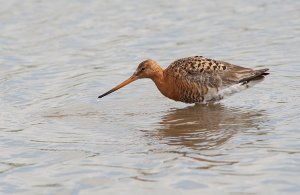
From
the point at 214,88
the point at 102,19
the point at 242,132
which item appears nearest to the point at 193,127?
the point at 242,132

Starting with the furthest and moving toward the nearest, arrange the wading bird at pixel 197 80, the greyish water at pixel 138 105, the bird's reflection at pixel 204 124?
the wading bird at pixel 197 80, the bird's reflection at pixel 204 124, the greyish water at pixel 138 105

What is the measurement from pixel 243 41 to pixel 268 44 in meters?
0.56

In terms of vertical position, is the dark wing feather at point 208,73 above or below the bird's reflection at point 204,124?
above

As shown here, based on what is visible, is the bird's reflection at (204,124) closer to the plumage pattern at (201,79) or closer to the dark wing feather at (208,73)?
the plumage pattern at (201,79)

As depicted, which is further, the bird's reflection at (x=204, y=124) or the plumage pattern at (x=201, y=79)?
the plumage pattern at (x=201, y=79)

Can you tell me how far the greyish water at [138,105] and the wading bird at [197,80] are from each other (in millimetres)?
200

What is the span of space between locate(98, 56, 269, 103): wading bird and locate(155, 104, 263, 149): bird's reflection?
0.62ft

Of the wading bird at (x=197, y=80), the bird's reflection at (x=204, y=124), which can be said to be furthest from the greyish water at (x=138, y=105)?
the wading bird at (x=197, y=80)

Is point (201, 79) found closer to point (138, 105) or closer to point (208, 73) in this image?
point (208, 73)

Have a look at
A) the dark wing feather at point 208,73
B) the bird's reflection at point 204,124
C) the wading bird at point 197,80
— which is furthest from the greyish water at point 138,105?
the dark wing feather at point 208,73

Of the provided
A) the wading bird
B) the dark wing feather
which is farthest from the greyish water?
the dark wing feather

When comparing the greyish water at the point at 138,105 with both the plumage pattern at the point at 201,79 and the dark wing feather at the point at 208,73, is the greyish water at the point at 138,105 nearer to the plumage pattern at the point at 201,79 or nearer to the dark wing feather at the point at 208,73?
the plumage pattern at the point at 201,79

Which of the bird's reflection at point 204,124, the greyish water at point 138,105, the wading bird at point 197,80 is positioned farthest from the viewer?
the wading bird at point 197,80

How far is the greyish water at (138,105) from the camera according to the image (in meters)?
8.16
